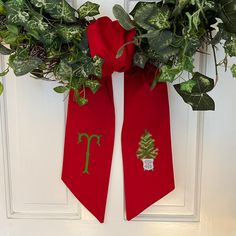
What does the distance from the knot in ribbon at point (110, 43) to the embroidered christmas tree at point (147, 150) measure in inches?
9.9

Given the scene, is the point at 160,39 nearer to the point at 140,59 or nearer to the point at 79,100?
the point at 140,59

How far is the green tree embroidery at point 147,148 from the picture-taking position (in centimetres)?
109

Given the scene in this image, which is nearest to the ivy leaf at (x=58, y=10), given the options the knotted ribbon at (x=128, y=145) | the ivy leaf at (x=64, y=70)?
the ivy leaf at (x=64, y=70)

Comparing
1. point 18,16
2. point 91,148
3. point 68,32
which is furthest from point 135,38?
point 91,148

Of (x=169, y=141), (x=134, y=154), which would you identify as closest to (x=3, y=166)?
(x=134, y=154)

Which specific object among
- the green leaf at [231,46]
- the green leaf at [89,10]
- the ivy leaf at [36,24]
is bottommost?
the green leaf at [231,46]

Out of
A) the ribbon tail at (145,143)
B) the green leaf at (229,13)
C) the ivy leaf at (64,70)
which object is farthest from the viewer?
the ribbon tail at (145,143)

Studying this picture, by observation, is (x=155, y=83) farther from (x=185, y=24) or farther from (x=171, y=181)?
(x=171, y=181)

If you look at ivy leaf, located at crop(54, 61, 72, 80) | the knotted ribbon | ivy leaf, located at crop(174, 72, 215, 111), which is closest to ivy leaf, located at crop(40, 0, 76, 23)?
ivy leaf, located at crop(54, 61, 72, 80)

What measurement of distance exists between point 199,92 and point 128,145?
0.30 m

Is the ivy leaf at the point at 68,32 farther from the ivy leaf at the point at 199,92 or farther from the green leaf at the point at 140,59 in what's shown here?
the ivy leaf at the point at 199,92

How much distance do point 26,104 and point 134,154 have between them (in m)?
0.37

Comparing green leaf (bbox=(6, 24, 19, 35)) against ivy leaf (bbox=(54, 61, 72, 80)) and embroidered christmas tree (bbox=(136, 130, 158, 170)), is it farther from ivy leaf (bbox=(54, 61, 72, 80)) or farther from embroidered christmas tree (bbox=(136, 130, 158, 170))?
embroidered christmas tree (bbox=(136, 130, 158, 170))

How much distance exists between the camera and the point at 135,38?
2.90ft
